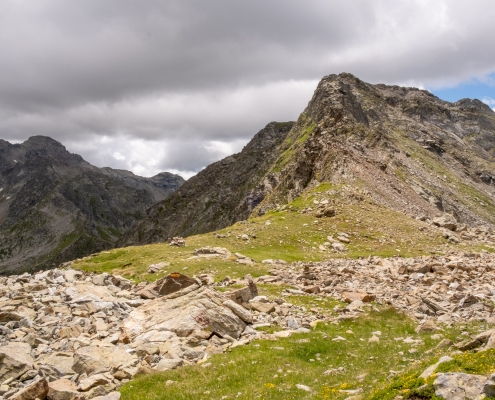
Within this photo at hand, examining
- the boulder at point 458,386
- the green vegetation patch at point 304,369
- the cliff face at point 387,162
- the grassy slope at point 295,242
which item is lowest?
the green vegetation patch at point 304,369

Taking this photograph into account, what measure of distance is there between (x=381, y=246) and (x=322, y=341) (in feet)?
105

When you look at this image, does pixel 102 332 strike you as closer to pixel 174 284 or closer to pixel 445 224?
pixel 174 284

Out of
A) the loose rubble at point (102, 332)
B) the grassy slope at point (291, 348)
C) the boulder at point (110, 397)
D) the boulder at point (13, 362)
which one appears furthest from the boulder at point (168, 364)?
the boulder at point (13, 362)

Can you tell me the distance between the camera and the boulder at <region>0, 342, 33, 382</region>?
16859 millimetres

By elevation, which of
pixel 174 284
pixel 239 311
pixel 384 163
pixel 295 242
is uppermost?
pixel 384 163

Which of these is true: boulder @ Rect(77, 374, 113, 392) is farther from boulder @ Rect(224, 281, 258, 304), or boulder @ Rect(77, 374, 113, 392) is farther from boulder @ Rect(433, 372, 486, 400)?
boulder @ Rect(433, 372, 486, 400)

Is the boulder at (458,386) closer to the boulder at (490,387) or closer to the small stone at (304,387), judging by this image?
the boulder at (490,387)

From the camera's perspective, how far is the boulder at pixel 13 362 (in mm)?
16859

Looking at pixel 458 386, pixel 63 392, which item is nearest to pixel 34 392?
pixel 63 392

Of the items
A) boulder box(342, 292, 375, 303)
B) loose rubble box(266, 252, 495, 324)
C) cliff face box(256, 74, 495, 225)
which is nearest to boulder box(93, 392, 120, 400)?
loose rubble box(266, 252, 495, 324)

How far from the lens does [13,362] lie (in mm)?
17250

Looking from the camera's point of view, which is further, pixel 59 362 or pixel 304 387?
pixel 59 362

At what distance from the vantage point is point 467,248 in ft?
163

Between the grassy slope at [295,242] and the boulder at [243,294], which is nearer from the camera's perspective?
the boulder at [243,294]
